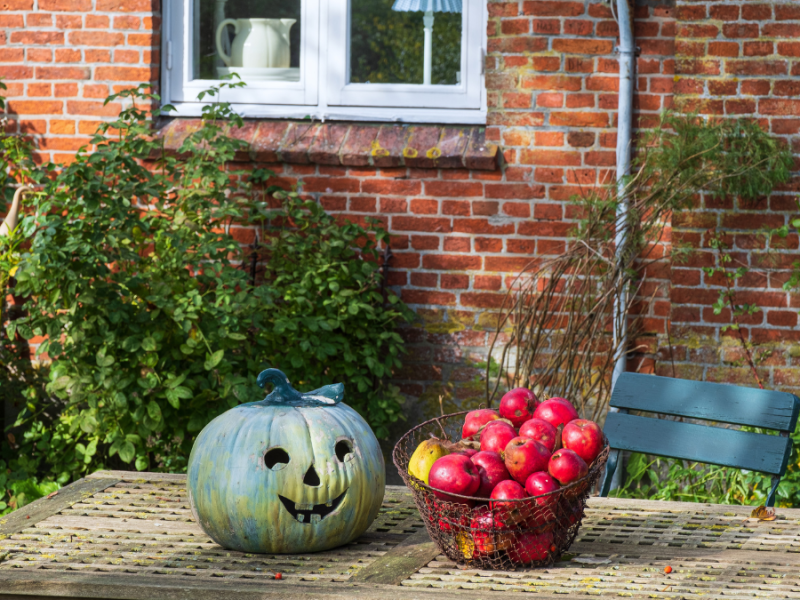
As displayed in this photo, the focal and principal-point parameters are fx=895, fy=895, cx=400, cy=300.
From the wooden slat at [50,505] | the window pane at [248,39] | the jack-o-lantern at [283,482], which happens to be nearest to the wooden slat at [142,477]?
the wooden slat at [50,505]

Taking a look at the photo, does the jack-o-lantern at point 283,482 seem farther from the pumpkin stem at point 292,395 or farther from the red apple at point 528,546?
the red apple at point 528,546

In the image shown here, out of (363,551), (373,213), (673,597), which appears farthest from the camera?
(373,213)

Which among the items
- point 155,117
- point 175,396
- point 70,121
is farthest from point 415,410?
point 70,121

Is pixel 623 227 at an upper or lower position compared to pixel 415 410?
upper

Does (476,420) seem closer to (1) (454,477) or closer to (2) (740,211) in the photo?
(1) (454,477)

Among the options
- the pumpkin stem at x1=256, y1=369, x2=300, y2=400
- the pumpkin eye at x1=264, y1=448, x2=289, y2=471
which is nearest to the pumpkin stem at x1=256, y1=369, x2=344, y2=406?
the pumpkin stem at x1=256, y1=369, x2=300, y2=400

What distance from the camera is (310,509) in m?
1.70

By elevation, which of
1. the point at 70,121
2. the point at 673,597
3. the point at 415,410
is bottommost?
the point at 415,410

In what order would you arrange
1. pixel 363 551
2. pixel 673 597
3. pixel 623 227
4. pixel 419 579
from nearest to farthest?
pixel 673 597, pixel 419 579, pixel 363 551, pixel 623 227

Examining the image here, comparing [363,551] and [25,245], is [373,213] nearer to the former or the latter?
[25,245]

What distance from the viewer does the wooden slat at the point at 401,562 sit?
155cm

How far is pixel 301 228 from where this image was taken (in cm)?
392

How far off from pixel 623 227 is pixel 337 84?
145cm

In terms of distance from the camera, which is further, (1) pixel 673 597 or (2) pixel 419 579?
(2) pixel 419 579
